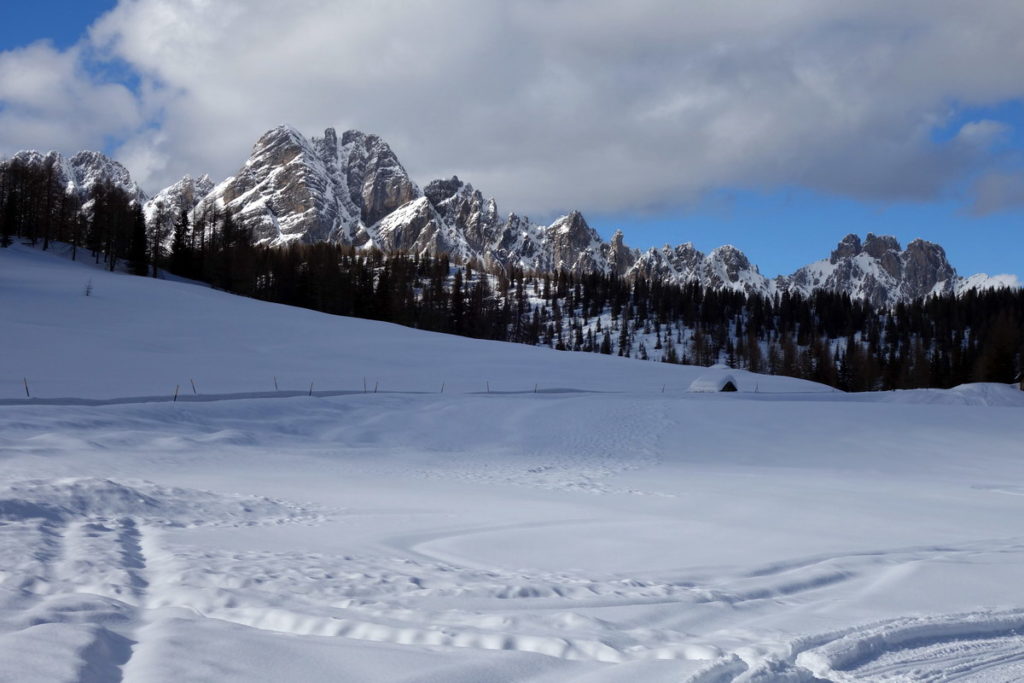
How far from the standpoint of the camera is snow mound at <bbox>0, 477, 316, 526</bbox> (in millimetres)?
7602

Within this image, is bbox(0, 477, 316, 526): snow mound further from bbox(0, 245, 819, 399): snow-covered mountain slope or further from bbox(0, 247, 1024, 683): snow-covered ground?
bbox(0, 245, 819, 399): snow-covered mountain slope

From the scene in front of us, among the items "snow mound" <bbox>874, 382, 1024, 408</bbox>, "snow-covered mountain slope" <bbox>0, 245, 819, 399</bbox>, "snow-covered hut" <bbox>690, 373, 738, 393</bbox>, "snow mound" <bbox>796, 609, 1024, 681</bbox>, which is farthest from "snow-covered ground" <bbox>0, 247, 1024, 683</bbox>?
"snow mound" <bbox>874, 382, 1024, 408</bbox>

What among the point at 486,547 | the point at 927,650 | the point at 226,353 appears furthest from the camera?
the point at 226,353

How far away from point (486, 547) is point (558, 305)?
169m

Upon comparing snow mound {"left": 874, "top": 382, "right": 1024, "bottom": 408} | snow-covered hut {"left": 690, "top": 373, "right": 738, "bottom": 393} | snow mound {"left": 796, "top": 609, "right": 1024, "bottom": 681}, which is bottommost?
snow mound {"left": 796, "top": 609, "right": 1024, "bottom": 681}

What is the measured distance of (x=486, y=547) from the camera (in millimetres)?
7387

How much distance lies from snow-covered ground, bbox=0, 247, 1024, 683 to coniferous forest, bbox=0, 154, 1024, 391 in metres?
67.6

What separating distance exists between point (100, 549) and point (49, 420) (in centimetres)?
1219

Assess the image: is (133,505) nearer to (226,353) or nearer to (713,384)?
(226,353)

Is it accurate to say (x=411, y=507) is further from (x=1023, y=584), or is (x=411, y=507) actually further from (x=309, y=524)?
(x=1023, y=584)

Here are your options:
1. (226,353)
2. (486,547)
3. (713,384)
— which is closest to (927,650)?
(486,547)

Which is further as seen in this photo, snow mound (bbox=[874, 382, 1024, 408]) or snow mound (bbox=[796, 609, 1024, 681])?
snow mound (bbox=[874, 382, 1024, 408])

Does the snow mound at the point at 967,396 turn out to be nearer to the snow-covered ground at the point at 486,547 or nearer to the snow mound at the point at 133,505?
the snow-covered ground at the point at 486,547

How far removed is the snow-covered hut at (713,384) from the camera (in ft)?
126
